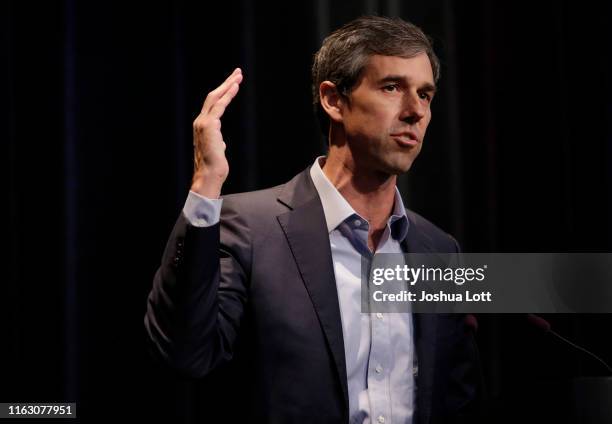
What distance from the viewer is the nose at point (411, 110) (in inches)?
62.7

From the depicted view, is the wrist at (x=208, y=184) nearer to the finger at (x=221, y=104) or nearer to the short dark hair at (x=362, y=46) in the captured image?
the finger at (x=221, y=104)

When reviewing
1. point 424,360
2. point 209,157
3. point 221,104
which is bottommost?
point 424,360

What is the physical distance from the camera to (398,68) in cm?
160

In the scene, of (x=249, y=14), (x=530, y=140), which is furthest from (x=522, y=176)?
(x=249, y=14)

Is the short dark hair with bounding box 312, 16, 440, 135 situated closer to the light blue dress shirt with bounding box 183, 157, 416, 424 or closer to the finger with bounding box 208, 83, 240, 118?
the light blue dress shirt with bounding box 183, 157, 416, 424

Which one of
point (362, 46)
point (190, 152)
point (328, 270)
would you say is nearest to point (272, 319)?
point (328, 270)

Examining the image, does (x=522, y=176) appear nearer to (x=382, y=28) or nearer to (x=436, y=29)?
(x=436, y=29)

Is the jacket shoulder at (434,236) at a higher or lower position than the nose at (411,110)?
lower

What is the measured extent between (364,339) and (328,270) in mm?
163

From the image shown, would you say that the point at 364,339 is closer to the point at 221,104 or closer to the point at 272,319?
the point at 272,319

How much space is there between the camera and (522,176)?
86.8 inches

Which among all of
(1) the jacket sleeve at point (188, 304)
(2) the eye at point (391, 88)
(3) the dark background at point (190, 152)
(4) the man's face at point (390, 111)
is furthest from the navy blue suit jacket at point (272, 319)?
(3) the dark background at point (190, 152)

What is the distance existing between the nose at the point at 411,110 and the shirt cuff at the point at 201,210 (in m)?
0.52

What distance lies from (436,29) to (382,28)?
597 millimetres
